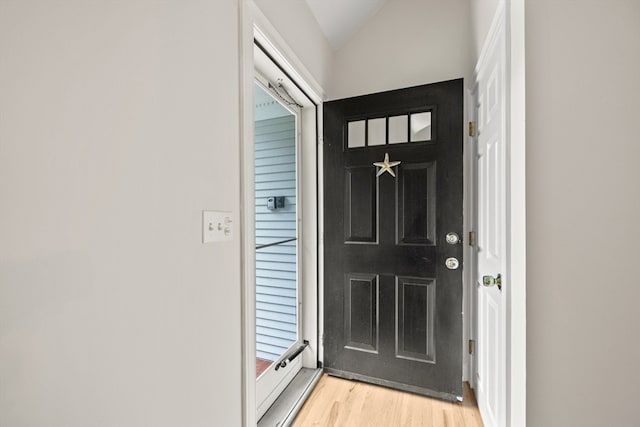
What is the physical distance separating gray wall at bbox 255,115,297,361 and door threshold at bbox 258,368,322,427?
239 mm

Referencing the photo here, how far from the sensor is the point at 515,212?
982 mm

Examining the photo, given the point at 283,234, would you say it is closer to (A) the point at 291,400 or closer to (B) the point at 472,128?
(A) the point at 291,400

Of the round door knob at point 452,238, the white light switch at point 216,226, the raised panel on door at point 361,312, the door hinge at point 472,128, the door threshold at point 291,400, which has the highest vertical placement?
the door hinge at point 472,128

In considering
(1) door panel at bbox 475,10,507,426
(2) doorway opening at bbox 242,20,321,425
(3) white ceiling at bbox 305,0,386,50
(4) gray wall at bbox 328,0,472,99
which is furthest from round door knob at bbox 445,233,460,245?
(3) white ceiling at bbox 305,0,386,50

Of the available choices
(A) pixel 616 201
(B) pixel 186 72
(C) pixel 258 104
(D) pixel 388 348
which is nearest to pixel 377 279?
(D) pixel 388 348

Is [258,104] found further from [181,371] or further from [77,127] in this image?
[181,371]

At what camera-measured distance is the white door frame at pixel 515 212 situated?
2.99 feet

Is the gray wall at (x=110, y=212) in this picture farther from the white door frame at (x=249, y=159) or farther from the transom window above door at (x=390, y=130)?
the transom window above door at (x=390, y=130)

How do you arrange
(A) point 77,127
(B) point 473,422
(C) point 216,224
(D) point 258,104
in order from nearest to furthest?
(A) point 77,127 → (C) point 216,224 → (B) point 473,422 → (D) point 258,104

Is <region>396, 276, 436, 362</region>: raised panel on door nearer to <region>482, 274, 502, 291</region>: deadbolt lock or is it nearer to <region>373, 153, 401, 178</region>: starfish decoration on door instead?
<region>482, 274, 502, 291</region>: deadbolt lock

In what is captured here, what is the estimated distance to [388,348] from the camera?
174 centimetres

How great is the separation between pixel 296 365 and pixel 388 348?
0.65m

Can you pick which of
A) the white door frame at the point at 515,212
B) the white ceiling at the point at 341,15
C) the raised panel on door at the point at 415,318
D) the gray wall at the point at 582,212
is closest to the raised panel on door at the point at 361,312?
the raised panel on door at the point at 415,318

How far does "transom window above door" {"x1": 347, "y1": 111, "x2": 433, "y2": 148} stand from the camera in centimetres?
170
